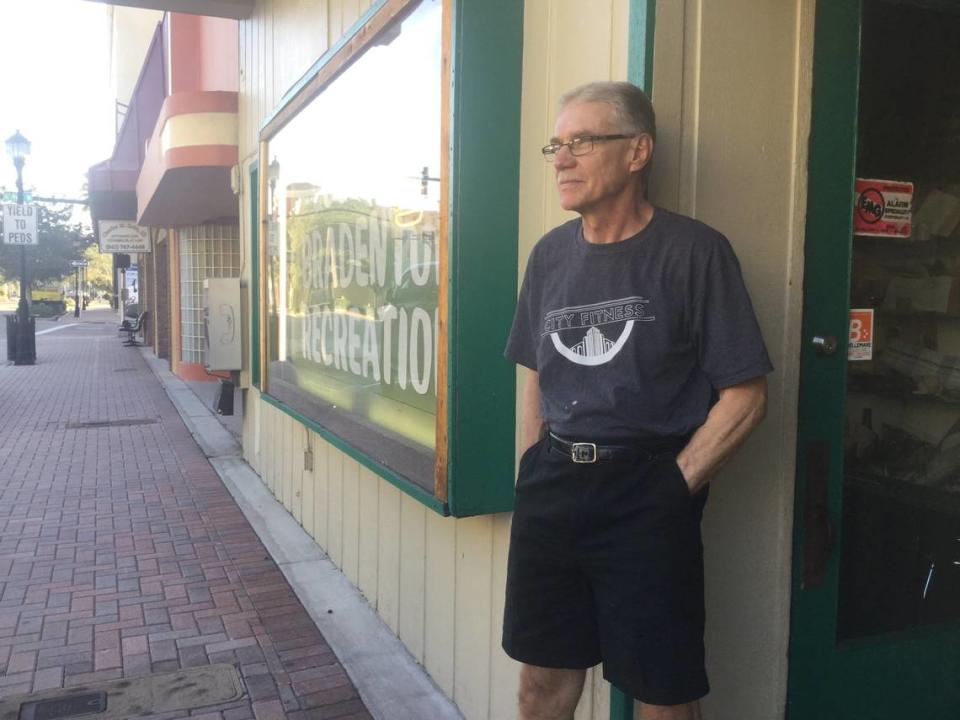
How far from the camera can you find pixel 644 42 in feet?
7.05

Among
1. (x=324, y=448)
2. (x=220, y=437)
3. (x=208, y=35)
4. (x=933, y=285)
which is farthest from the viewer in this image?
(x=208, y=35)

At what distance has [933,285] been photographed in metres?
2.92

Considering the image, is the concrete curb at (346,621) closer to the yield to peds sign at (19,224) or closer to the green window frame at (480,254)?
the green window frame at (480,254)

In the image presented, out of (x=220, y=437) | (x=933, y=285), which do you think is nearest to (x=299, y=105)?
(x=933, y=285)

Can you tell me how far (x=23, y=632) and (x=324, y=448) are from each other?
1702mm

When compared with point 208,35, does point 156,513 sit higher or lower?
lower

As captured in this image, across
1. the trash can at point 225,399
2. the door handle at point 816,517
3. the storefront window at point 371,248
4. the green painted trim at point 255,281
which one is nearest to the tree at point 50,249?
the trash can at point 225,399

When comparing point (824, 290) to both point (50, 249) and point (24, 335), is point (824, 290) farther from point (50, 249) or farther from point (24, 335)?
point (50, 249)

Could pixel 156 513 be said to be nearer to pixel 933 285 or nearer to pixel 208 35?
pixel 933 285

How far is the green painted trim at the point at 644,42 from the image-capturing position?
2143mm

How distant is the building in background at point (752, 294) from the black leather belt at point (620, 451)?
0.44 metres

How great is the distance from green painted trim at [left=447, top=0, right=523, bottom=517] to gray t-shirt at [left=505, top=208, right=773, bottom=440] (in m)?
0.63

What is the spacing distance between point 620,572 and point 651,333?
0.52 meters

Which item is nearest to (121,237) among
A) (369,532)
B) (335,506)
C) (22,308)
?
(22,308)
